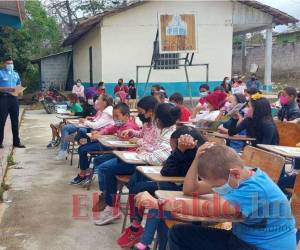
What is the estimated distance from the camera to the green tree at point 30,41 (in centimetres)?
1995

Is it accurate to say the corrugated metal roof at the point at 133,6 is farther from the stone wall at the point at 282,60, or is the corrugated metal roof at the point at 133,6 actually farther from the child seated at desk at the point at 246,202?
the child seated at desk at the point at 246,202

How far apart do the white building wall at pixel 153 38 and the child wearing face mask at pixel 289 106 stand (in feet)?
41.1

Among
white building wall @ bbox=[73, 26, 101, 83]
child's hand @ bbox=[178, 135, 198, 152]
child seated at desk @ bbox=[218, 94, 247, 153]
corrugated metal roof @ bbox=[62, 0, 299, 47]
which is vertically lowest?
child seated at desk @ bbox=[218, 94, 247, 153]

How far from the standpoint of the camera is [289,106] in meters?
7.30

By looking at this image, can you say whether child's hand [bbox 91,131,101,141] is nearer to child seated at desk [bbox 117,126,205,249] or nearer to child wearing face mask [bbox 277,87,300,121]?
child seated at desk [bbox 117,126,205,249]

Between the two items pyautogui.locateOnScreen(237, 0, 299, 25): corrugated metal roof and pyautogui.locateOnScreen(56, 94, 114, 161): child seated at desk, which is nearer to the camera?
pyautogui.locateOnScreen(56, 94, 114, 161): child seated at desk

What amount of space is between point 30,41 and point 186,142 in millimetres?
19482

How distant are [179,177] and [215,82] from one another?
56.7 ft

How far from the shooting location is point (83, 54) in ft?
76.6

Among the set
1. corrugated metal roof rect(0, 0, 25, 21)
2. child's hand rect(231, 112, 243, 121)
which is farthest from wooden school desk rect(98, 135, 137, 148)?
child's hand rect(231, 112, 243, 121)

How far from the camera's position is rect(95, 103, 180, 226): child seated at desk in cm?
397

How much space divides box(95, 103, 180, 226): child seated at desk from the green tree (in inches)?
288

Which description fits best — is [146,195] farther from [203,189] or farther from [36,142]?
[36,142]

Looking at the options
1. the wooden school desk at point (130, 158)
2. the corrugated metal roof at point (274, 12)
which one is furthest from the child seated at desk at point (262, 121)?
the corrugated metal roof at point (274, 12)
